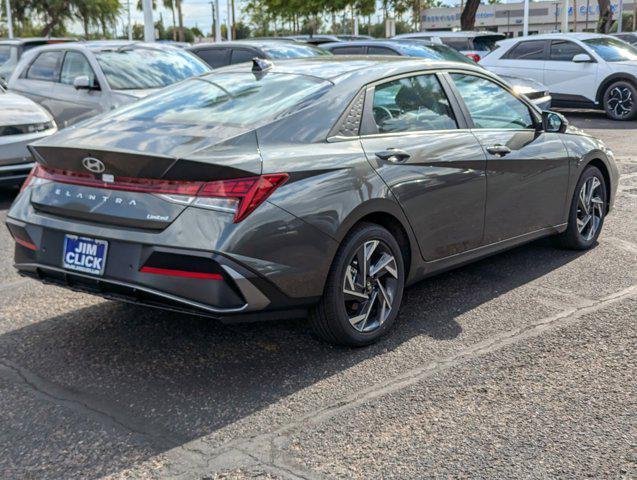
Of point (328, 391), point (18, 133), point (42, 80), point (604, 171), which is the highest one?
point (42, 80)

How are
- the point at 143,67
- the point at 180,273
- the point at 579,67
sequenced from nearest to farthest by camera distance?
1. the point at 180,273
2. the point at 143,67
3. the point at 579,67

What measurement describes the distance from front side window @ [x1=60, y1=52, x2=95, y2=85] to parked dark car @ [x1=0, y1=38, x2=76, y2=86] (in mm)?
4524

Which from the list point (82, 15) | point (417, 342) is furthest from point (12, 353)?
point (82, 15)

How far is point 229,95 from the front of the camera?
4691mm

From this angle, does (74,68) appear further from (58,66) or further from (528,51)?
(528,51)

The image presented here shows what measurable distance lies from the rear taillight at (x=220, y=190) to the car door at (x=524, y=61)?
14.0 metres

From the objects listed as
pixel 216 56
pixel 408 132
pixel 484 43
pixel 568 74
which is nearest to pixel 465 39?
pixel 484 43

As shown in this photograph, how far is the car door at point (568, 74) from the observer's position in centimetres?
1596

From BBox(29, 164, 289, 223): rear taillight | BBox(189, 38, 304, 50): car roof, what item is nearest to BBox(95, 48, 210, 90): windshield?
BBox(189, 38, 304, 50): car roof

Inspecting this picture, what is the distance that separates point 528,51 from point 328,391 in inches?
574

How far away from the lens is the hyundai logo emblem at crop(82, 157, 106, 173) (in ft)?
13.0

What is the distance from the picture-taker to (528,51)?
17.0 metres

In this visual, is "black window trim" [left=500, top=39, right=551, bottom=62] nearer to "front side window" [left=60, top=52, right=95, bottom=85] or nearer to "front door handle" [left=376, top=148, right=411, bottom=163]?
"front side window" [left=60, top=52, right=95, bottom=85]

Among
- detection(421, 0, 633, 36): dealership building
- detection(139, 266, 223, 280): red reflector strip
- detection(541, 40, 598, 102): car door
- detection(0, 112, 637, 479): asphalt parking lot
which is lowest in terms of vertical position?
detection(0, 112, 637, 479): asphalt parking lot
